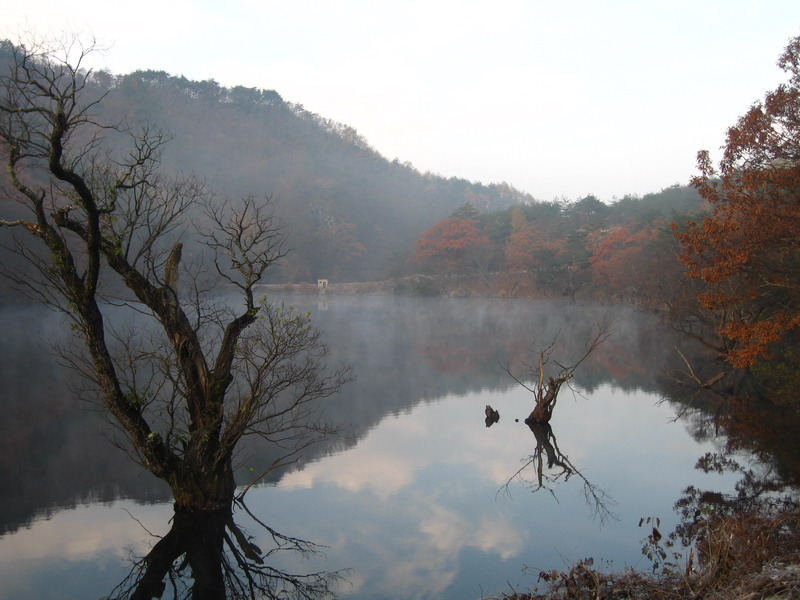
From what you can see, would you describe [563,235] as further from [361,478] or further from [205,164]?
[361,478]

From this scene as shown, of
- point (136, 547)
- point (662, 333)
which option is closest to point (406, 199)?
point (662, 333)

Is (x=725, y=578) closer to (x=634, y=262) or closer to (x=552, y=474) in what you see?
(x=552, y=474)

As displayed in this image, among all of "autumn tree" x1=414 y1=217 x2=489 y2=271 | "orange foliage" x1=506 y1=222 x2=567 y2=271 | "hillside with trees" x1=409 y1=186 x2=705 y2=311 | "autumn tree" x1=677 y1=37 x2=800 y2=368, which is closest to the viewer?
"autumn tree" x1=677 y1=37 x2=800 y2=368

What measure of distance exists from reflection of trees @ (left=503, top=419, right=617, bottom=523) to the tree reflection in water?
3.45 metres

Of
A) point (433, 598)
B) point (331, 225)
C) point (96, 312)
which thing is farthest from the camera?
point (331, 225)

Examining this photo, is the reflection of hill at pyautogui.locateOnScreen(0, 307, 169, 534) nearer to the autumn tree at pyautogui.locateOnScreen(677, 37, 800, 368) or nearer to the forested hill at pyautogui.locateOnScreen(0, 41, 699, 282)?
the autumn tree at pyautogui.locateOnScreen(677, 37, 800, 368)

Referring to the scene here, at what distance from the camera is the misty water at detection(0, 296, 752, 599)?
655cm

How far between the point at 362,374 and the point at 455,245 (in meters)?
34.8

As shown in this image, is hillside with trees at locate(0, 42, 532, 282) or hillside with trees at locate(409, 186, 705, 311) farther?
hillside with trees at locate(0, 42, 532, 282)

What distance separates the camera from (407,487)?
9.07 m

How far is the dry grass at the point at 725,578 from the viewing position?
3.65 meters

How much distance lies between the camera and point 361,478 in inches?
373

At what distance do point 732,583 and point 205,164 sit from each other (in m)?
75.7

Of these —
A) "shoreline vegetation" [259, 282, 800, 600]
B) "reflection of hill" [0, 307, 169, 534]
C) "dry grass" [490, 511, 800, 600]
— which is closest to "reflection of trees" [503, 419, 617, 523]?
A: "shoreline vegetation" [259, 282, 800, 600]
